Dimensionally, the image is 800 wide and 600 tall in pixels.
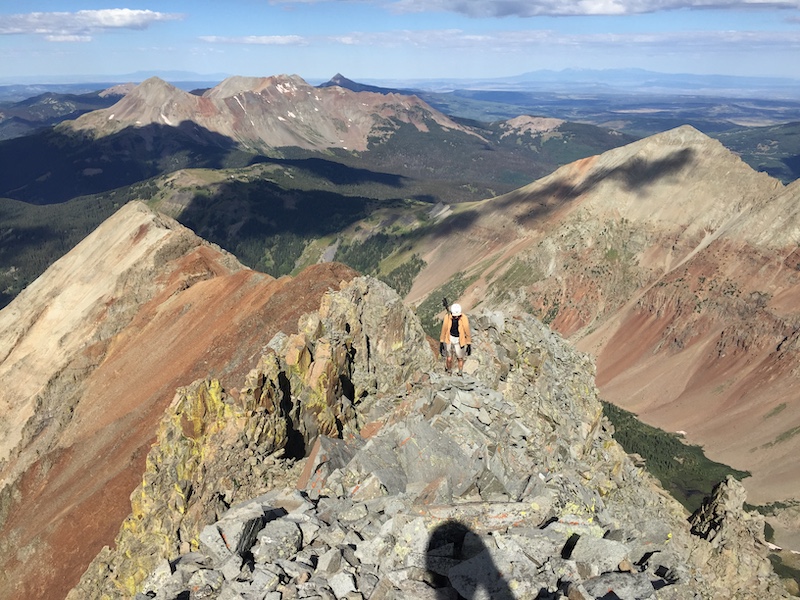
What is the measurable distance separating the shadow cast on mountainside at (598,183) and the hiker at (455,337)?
478 feet

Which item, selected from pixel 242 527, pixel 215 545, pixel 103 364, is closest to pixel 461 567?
pixel 242 527

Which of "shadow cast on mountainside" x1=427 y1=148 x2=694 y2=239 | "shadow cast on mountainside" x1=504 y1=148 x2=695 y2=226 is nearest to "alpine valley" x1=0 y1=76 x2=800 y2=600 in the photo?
"shadow cast on mountainside" x1=504 y1=148 x2=695 y2=226

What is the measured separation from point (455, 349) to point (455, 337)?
70cm

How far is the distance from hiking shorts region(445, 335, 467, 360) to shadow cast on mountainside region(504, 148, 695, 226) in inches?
5731

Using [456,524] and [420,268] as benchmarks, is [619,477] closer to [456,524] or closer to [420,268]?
[456,524]

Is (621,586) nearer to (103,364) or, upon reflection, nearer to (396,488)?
(396,488)

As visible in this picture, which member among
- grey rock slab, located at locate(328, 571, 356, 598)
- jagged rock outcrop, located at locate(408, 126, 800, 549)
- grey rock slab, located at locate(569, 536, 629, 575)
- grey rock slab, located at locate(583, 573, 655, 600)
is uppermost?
grey rock slab, located at locate(583, 573, 655, 600)

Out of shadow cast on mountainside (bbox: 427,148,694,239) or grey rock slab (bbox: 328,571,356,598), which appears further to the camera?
shadow cast on mountainside (bbox: 427,148,694,239)

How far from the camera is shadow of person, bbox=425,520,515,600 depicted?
1462 centimetres

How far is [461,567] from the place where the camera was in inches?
594

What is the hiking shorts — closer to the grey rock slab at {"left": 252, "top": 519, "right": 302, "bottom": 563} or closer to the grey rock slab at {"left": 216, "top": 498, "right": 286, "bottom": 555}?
the grey rock slab at {"left": 216, "top": 498, "right": 286, "bottom": 555}

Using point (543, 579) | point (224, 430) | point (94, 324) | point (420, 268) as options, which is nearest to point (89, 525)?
point (224, 430)

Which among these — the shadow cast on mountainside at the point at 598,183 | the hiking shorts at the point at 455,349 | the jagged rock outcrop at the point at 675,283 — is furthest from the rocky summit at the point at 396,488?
the shadow cast on mountainside at the point at 598,183

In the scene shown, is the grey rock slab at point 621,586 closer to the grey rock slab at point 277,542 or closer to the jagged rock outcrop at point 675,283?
the grey rock slab at point 277,542
